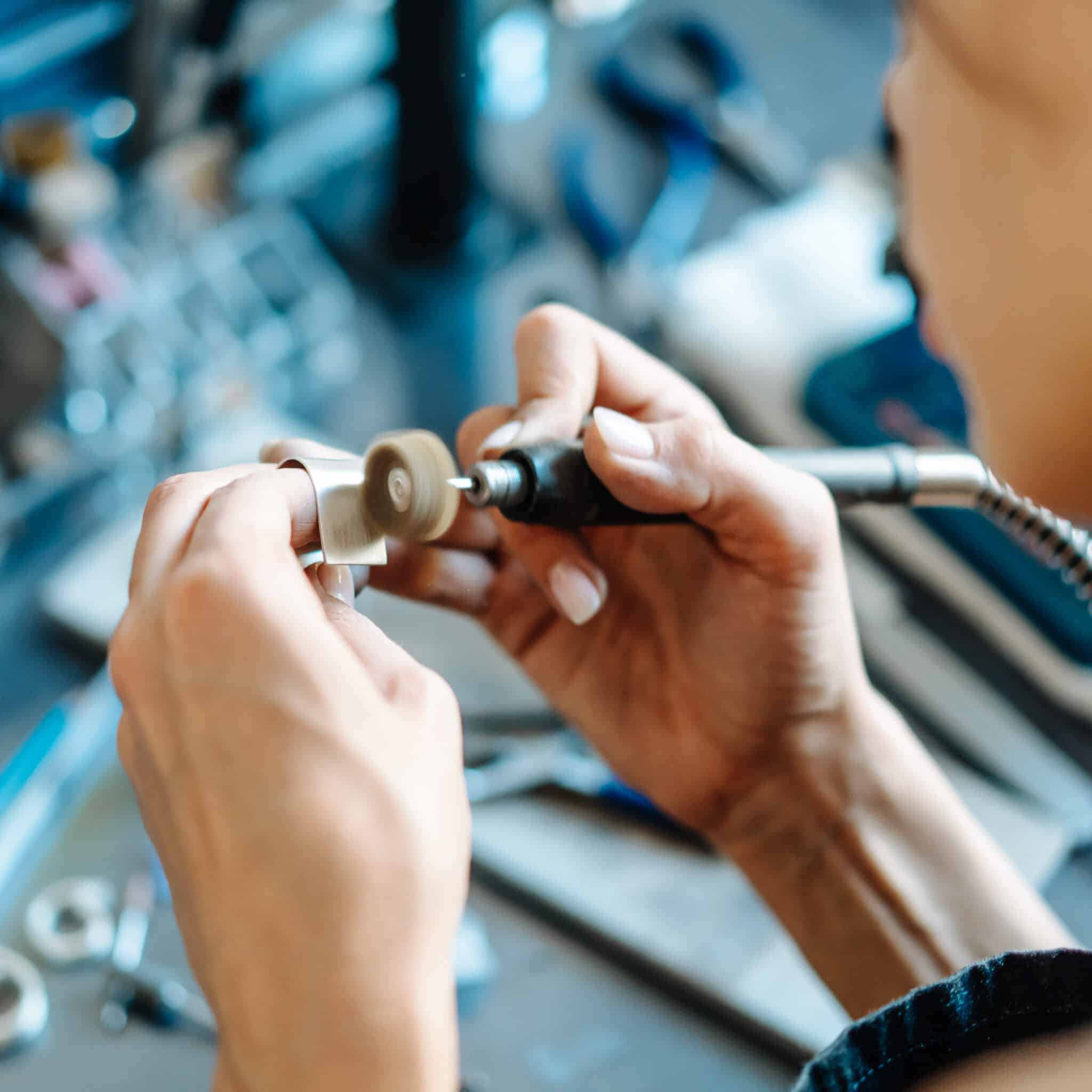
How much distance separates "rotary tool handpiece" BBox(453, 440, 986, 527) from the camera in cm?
33

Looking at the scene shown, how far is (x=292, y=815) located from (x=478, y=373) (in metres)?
0.53

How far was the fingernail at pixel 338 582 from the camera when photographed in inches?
11.7

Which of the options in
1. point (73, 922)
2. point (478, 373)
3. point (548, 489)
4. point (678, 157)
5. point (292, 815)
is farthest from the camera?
point (678, 157)

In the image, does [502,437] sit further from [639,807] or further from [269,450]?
[639,807]

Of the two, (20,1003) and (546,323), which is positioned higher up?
(546,323)

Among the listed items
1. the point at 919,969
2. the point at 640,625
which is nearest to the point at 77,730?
the point at 640,625

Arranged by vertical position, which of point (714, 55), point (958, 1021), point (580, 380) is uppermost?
point (714, 55)

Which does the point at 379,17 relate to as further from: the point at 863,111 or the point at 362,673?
the point at 362,673

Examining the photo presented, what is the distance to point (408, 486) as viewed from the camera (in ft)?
0.97

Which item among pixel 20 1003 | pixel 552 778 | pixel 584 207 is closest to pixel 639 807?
pixel 552 778

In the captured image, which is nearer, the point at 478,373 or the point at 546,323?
the point at 546,323

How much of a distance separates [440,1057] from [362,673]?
0.27 feet

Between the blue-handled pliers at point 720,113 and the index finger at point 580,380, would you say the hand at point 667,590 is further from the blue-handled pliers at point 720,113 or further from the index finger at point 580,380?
the blue-handled pliers at point 720,113

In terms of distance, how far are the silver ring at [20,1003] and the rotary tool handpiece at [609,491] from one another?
0.24m
